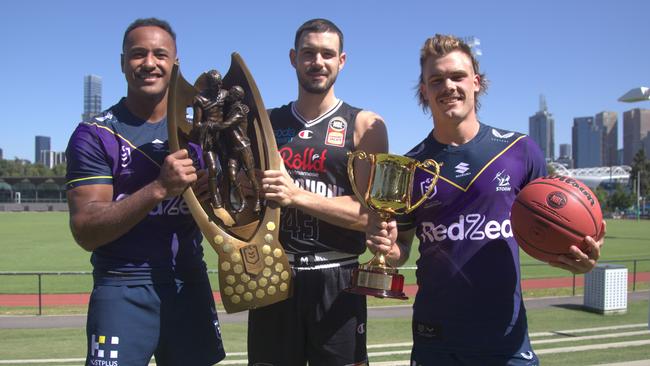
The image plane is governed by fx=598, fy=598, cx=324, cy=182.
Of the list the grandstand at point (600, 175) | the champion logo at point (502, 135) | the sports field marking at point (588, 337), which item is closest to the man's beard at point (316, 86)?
the champion logo at point (502, 135)

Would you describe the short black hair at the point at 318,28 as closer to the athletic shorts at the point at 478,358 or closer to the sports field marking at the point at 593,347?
the athletic shorts at the point at 478,358

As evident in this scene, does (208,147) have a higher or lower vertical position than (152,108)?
lower

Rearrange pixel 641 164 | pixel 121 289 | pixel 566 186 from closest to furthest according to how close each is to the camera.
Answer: pixel 566 186 → pixel 121 289 → pixel 641 164

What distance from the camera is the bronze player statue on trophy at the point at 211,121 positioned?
3.34m

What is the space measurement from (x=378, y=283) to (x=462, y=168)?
30.2 inches

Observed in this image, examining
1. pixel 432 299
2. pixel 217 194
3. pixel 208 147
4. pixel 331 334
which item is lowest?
pixel 331 334

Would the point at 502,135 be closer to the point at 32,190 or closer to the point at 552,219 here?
the point at 552,219

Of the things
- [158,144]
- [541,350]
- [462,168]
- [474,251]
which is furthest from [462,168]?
[541,350]

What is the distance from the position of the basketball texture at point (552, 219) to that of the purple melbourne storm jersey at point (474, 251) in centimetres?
18

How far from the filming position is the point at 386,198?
3.25 m

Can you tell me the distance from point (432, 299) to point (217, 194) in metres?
1.33

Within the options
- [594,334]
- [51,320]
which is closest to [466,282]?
[594,334]

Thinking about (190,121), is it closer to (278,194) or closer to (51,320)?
(278,194)

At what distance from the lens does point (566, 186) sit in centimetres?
306
